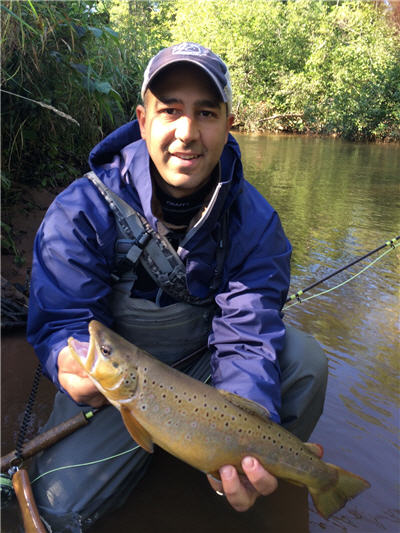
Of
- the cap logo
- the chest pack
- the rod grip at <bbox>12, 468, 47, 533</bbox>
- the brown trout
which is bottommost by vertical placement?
the rod grip at <bbox>12, 468, 47, 533</bbox>

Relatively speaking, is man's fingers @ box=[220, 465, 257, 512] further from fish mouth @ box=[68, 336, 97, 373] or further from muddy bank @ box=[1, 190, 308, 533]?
fish mouth @ box=[68, 336, 97, 373]

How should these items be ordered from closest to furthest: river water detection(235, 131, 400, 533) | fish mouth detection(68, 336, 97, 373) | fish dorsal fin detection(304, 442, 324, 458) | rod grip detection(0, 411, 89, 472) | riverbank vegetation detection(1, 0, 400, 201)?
fish mouth detection(68, 336, 97, 373), fish dorsal fin detection(304, 442, 324, 458), rod grip detection(0, 411, 89, 472), river water detection(235, 131, 400, 533), riverbank vegetation detection(1, 0, 400, 201)

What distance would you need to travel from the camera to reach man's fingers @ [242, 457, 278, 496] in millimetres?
1708

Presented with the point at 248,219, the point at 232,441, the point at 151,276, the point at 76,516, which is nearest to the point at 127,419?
the point at 232,441

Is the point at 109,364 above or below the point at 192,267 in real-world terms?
below

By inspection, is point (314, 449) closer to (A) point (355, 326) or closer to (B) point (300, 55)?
(A) point (355, 326)

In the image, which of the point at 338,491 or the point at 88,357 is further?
the point at 338,491

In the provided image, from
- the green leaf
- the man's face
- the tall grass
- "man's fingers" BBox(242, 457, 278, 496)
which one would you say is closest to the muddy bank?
"man's fingers" BBox(242, 457, 278, 496)

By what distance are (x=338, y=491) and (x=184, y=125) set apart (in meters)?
1.63

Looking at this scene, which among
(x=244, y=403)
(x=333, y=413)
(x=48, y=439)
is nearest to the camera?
(x=244, y=403)

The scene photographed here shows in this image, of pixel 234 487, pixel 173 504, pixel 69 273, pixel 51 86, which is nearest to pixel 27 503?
pixel 173 504

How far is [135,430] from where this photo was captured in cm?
165

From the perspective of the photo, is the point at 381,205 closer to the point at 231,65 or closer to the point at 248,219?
the point at 248,219

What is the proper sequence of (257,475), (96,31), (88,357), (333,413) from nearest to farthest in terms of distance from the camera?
(88,357) → (257,475) → (333,413) → (96,31)
